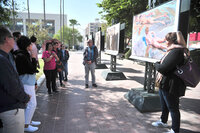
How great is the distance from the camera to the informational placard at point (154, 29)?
348 cm

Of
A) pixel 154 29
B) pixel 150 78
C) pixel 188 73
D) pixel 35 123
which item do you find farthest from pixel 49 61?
pixel 188 73

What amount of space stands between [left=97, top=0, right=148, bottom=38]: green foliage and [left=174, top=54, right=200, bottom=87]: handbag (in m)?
10.4

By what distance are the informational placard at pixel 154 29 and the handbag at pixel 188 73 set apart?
1.07 meters

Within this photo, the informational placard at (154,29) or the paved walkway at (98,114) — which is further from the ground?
the informational placard at (154,29)

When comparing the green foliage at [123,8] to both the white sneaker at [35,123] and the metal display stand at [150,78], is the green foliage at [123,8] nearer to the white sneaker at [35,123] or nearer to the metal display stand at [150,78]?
the metal display stand at [150,78]

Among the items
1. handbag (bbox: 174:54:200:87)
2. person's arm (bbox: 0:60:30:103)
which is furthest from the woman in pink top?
handbag (bbox: 174:54:200:87)

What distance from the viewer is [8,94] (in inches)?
66.5

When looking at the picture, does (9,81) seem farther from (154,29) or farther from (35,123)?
(154,29)

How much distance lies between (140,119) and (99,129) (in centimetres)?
113

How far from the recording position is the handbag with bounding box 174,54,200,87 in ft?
8.32

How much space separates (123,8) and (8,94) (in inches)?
482

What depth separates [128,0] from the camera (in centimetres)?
1173

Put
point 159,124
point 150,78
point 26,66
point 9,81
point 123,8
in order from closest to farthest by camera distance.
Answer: point 9,81 < point 26,66 < point 159,124 < point 150,78 < point 123,8

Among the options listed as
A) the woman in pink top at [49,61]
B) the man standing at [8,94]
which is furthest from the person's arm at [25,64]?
the woman in pink top at [49,61]
